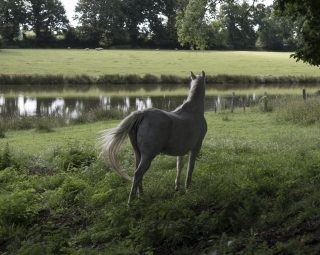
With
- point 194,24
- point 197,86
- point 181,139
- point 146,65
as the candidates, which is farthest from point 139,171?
point 146,65

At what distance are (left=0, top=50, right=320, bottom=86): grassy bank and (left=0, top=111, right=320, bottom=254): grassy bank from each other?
44.6 meters

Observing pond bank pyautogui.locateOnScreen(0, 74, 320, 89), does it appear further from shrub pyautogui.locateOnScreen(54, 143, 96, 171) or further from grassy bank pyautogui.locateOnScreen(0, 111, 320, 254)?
grassy bank pyautogui.locateOnScreen(0, 111, 320, 254)

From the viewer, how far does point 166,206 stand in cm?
794

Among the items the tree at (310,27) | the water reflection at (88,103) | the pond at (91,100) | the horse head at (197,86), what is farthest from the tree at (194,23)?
the water reflection at (88,103)

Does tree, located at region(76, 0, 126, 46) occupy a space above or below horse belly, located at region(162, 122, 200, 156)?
above

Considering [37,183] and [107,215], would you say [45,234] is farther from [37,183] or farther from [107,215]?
[37,183]

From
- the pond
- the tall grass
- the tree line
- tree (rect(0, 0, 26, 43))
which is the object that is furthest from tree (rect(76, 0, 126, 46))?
the tall grass

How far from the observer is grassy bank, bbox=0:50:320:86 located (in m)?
57.7

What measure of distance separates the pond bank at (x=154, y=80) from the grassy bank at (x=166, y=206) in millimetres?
43399

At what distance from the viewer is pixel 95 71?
63.6 m

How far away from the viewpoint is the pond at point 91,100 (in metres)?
34.6

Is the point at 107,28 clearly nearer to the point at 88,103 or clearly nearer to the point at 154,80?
the point at 154,80

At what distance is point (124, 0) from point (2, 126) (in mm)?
99908

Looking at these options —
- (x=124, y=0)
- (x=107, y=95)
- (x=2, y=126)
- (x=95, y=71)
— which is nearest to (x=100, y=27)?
(x=124, y=0)
